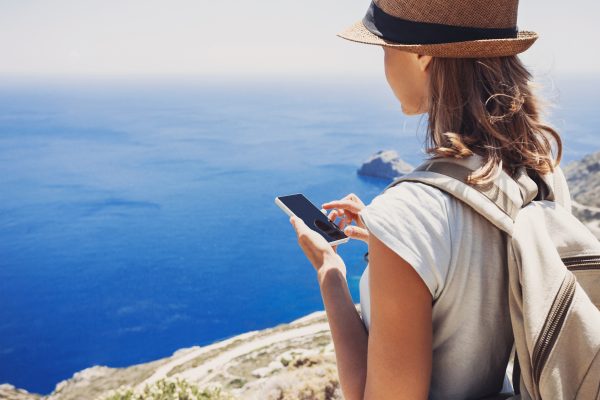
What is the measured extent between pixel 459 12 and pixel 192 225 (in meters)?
53.6

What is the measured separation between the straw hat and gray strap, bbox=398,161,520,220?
10.2 inches

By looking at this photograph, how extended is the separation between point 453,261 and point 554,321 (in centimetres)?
22

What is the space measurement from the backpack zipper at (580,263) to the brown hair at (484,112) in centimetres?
22

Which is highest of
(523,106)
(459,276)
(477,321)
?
(523,106)

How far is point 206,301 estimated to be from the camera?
135 ft

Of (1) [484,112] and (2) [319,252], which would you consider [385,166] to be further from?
(1) [484,112]

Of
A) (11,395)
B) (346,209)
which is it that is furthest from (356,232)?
(11,395)

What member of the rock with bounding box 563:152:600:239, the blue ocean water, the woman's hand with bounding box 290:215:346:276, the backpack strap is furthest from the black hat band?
the rock with bounding box 563:152:600:239

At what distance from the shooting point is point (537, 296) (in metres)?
0.92

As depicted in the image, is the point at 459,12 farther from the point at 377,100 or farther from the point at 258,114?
the point at 377,100

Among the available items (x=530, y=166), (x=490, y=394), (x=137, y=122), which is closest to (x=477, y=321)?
(x=490, y=394)

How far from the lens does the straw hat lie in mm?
1044

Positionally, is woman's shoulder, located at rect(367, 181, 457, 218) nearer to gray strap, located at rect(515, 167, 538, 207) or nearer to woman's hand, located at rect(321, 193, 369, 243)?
gray strap, located at rect(515, 167, 538, 207)

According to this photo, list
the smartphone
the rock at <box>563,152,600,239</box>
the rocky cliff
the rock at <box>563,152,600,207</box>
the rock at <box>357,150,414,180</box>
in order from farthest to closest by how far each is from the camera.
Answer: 1. the rock at <box>357,150,414,180</box>
2. the rock at <box>563,152,600,207</box>
3. the rock at <box>563,152,600,239</box>
4. the rocky cliff
5. the smartphone
